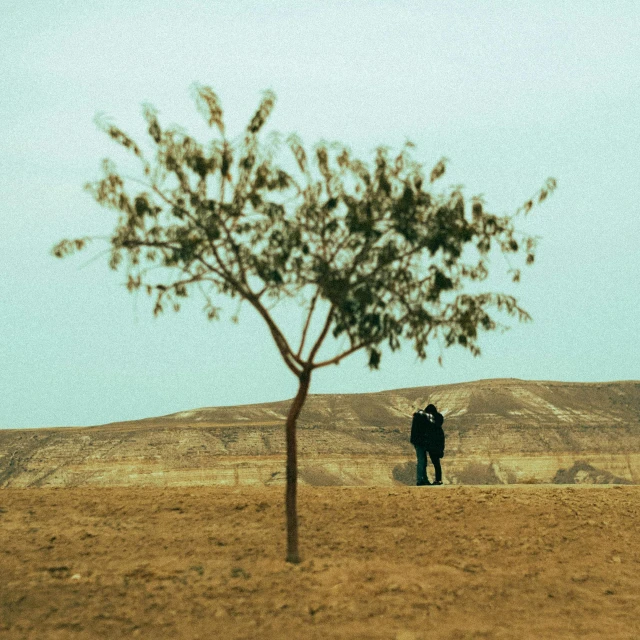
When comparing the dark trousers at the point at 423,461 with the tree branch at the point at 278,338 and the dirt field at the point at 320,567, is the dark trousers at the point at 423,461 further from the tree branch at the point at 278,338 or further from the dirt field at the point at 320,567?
the tree branch at the point at 278,338

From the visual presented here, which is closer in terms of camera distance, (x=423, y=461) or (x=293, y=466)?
(x=293, y=466)

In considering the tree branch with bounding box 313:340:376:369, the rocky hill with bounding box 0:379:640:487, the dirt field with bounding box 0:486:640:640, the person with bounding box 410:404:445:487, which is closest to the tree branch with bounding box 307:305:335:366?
the tree branch with bounding box 313:340:376:369

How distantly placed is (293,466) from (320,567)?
150cm

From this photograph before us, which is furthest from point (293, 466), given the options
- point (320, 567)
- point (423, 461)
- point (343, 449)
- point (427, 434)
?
point (343, 449)

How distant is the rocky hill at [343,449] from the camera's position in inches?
2491

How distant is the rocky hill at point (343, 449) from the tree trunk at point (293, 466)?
46.7m

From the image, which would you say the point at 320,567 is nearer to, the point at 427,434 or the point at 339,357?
the point at 339,357

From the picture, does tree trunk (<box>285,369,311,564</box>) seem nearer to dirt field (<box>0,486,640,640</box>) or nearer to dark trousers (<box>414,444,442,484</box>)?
dirt field (<box>0,486,640,640</box>)

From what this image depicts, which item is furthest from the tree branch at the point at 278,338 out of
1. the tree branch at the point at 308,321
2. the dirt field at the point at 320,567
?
the dirt field at the point at 320,567

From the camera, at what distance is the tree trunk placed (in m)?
12.4

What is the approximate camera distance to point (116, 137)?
1187 cm

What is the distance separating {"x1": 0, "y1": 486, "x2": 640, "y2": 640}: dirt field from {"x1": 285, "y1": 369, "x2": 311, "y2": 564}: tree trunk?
0.29m

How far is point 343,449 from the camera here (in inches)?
2724

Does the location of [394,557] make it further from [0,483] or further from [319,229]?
[0,483]
